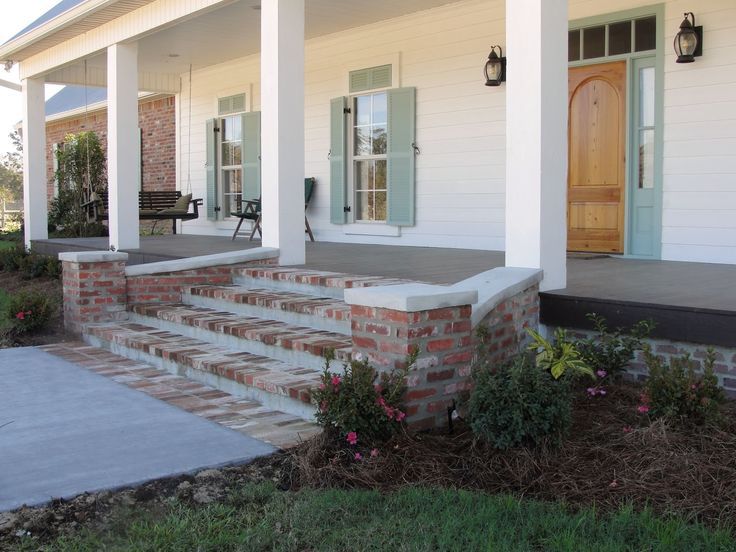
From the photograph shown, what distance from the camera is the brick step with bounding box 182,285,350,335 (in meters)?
4.98

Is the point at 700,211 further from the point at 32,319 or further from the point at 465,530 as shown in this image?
the point at 32,319

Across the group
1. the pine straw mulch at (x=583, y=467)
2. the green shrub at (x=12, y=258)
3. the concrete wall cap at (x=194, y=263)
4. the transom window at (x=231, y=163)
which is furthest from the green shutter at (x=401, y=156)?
the pine straw mulch at (x=583, y=467)

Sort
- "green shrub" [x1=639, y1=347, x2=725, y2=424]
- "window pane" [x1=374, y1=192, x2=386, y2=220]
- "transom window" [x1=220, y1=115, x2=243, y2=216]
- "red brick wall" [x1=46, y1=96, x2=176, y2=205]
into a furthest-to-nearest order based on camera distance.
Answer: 1. "red brick wall" [x1=46, y1=96, x2=176, y2=205]
2. "transom window" [x1=220, y1=115, x2=243, y2=216]
3. "window pane" [x1=374, y1=192, x2=386, y2=220]
4. "green shrub" [x1=639, y1=347, x2=725, y2=424]

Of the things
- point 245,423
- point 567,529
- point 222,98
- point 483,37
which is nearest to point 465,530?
point 567,529

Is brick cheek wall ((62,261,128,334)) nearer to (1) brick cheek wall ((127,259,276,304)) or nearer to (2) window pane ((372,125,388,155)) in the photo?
(1) brick cheek wall ((127,259,276,304))

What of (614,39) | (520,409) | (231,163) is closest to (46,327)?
(520,409)

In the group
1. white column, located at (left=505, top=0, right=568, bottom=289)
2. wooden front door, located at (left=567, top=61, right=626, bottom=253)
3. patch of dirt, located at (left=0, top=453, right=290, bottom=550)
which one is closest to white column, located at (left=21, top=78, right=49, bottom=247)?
wooden front door, located at (left=567, top=61, right=626, bottom=253)

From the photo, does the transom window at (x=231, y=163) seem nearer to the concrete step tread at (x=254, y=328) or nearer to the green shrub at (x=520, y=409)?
the concrete step tread at (x=254, y=328)

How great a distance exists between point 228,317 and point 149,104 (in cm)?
993

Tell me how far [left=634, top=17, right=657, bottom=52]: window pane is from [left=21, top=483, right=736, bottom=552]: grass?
549cm

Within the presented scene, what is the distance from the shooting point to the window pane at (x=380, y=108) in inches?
380

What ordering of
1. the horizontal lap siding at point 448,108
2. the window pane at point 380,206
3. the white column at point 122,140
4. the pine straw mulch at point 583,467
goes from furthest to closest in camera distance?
the window pane at point 380,206
the white column at point 122,140
the horizontal lap siding at point 448,108
the pine straw mulch at point 583,467

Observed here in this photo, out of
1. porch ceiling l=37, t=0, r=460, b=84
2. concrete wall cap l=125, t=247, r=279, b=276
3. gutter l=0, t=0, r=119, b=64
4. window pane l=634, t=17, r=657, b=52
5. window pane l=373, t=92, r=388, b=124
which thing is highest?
gutter l=0, t=0, r=119, b=64

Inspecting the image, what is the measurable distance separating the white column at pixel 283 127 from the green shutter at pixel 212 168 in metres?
5.77
